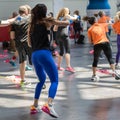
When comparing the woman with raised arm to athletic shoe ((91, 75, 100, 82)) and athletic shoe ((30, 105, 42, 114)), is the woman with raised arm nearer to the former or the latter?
athletic shoe ((30, 105, 42, 114))

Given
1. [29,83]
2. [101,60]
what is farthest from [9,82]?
[101,60]

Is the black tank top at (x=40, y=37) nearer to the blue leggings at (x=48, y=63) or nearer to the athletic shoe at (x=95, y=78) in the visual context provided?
the blue leggings at (x=48, y=63)

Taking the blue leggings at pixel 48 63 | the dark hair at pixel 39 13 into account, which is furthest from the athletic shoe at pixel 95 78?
the dark hair at pixel 39 13

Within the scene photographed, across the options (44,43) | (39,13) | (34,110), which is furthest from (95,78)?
(39,13)

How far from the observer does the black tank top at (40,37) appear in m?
6.45

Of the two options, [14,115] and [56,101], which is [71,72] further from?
[14,115]

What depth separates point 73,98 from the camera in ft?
26.1

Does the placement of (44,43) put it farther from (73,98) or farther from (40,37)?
(73,98)

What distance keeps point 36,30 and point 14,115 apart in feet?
4.66

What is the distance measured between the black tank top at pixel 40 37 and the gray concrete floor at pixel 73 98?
3.69ft

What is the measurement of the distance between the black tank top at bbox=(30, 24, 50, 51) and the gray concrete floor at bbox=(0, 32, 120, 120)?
1.12 m

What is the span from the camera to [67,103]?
24.6 feet

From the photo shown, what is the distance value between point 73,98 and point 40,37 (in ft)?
6.36

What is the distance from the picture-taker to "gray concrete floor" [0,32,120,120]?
6.62 meters
